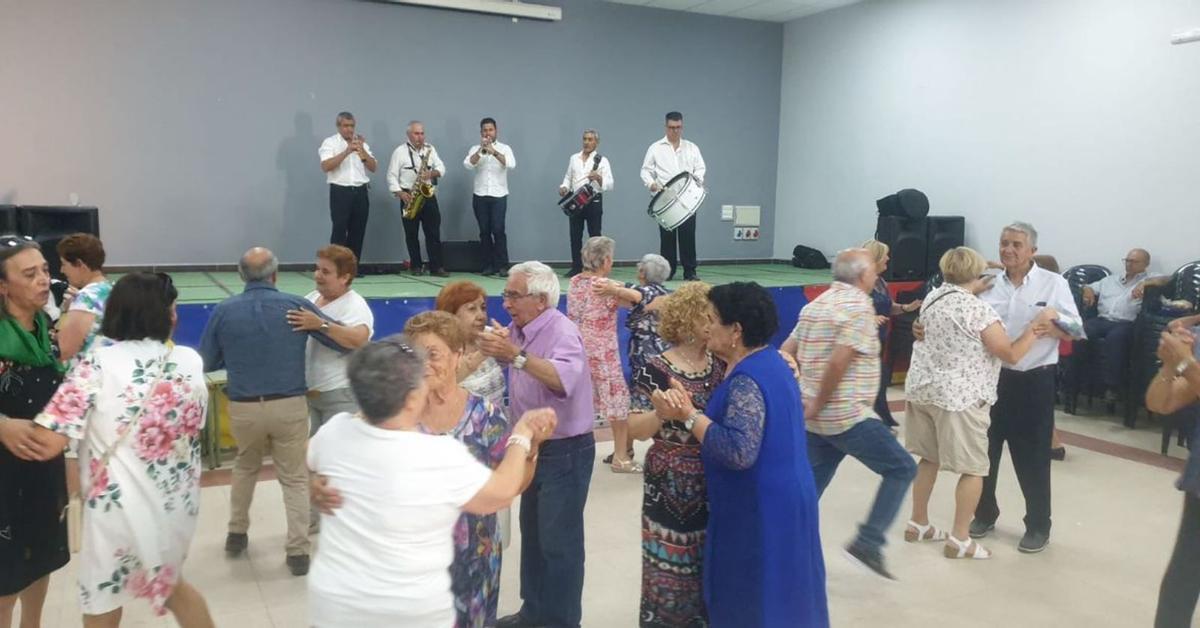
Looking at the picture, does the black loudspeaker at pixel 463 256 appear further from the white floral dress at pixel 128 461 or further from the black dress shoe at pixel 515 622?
the white floral dress at pixel 128 461

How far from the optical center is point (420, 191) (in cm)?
877

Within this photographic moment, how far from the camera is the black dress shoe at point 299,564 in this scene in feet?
12.0

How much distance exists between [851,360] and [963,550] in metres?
1.37

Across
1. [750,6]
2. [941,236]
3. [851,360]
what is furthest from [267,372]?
[750,6]

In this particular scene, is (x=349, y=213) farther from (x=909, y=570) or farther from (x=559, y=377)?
(x=909, y=570)

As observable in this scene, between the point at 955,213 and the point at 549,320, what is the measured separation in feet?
24.9

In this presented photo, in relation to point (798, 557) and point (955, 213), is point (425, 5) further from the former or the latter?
point (798, 557)

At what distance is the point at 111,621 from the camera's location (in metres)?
2.42

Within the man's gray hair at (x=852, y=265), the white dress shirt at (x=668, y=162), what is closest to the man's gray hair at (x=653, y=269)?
the man's gray hair at (x=852, y=265)

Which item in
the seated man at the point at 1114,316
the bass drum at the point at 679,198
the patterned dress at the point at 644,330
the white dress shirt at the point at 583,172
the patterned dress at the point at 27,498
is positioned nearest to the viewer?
the patterned dress at the point at 27,498

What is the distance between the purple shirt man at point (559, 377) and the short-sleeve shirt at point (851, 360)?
103 centimetres

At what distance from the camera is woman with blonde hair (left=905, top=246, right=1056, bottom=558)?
3.72 metres

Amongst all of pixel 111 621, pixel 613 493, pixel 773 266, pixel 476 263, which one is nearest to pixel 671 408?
pixel 111 621

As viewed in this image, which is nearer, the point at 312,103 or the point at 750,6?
the point at 312,103
